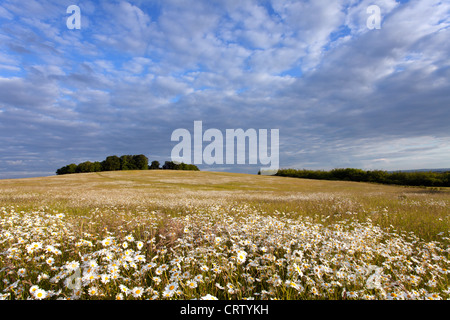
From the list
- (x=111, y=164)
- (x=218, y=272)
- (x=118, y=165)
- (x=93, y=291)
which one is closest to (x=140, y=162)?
(x=118, y=165)

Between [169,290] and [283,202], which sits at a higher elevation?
[169,290]

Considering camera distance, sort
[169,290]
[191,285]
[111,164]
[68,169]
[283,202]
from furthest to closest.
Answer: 1. [68,169]
2. [111,164]
3. [283,202]
4. [191,285]
5. [169,290]

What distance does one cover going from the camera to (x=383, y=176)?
2687 inches

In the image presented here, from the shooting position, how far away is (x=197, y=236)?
18.4 ft

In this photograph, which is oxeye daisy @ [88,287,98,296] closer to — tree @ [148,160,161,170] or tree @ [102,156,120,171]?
tree @ [102,156,120,171]

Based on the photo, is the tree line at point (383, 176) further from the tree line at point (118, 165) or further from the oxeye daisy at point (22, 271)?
the oxeye daisy at point (22, 271)

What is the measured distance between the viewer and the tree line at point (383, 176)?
56250mm

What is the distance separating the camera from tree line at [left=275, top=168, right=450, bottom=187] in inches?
2215

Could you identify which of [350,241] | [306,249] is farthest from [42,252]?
[350,241]

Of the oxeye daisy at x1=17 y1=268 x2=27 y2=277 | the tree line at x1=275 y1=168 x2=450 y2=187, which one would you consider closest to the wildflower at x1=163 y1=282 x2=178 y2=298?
the oxeye daisy at x1=17 y1=268 x2=27 y2=277

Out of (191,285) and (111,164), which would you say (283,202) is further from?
(111,164)

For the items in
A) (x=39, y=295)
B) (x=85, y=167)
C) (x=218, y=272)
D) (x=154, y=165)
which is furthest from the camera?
(x=154, y=165)

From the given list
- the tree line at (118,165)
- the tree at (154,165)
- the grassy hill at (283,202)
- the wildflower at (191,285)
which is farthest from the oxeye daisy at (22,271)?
the tree at (154,165)
